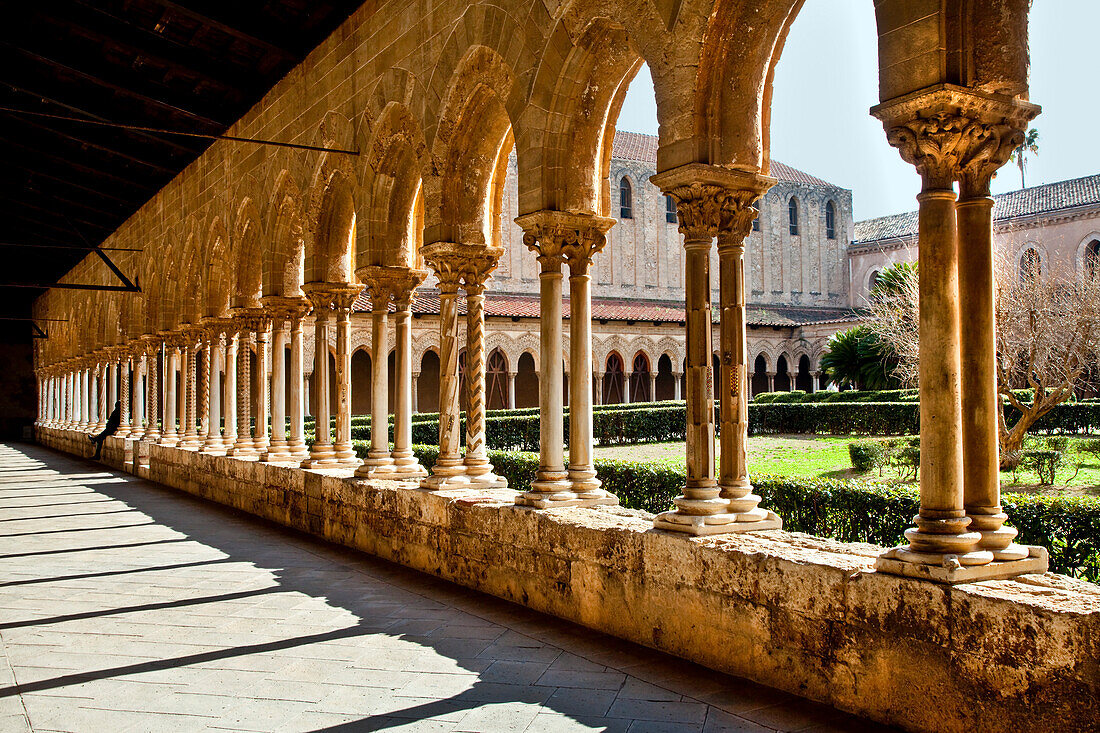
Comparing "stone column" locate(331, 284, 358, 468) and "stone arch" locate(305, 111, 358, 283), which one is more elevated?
"stone arch" locate(305, 111, 358, 283)

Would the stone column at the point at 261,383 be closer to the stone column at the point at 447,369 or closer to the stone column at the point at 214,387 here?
the stone column at the point at 214,387

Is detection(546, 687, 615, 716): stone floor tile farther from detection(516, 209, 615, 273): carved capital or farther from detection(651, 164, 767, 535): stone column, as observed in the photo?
detection(516, 209, 615, 273): carved capital

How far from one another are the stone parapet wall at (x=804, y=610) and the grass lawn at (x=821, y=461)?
335 cm

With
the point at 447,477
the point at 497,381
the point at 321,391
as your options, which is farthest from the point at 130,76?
the point at 497,381

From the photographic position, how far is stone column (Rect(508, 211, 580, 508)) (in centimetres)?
549

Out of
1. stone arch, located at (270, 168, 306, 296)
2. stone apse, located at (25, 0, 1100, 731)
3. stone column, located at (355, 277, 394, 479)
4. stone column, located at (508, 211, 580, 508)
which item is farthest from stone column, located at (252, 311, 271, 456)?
stone column, located at (508, 211, 580, 508)

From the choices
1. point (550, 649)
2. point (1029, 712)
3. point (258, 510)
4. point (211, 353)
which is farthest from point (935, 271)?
point (211, 353)

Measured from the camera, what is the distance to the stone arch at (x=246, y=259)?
445 inches

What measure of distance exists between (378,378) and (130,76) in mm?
5680

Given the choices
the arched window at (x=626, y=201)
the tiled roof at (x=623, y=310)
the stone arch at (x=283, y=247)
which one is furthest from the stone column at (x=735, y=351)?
the arched window at (x=626, y=201)

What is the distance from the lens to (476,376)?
638 cm

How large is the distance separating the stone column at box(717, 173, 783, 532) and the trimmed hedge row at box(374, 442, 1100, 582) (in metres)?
1.89

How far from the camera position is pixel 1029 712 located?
2727 mm

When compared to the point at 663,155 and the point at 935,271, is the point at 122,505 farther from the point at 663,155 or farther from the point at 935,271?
the point at 935,271
